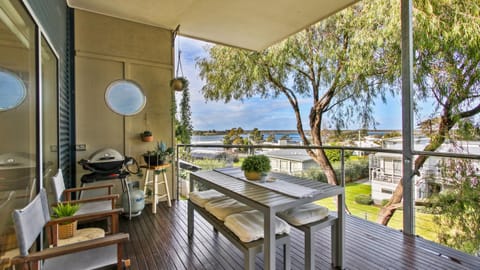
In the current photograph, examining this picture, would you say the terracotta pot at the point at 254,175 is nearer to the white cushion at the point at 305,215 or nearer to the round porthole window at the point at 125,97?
the white cushion at the point at 305,215

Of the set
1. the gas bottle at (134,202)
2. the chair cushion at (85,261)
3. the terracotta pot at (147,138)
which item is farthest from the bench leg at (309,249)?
the terracotta pot at (147,138)

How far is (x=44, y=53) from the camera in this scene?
209cm

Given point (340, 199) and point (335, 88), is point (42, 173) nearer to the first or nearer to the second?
point (340, 199)

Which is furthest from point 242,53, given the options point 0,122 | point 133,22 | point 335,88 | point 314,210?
point 0,122

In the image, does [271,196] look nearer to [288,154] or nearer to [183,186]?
[288,154]

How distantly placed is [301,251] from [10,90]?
2722 mm

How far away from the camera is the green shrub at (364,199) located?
14.0 ft

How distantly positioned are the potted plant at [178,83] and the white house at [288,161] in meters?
1.88

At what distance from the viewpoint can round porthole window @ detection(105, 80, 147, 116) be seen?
3.69 metres

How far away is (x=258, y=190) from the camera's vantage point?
199 centimetres

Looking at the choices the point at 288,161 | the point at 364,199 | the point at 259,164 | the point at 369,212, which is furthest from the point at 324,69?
the point at 259,164

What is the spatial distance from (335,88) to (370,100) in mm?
926

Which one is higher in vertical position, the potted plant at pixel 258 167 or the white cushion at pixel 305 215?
the potted plant at pixel 258 167

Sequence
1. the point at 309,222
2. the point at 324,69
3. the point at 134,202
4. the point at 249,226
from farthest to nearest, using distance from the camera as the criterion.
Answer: the point at 324,69 < the point at 134,202 < the point at 309,222 < the point at 249,226
